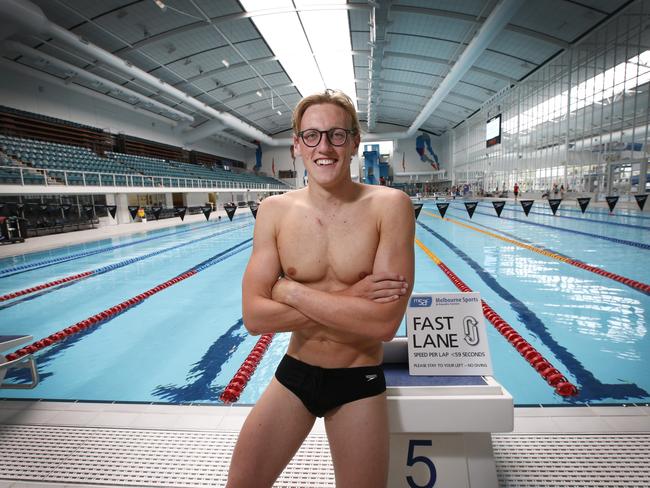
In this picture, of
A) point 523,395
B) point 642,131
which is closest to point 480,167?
point 642,131

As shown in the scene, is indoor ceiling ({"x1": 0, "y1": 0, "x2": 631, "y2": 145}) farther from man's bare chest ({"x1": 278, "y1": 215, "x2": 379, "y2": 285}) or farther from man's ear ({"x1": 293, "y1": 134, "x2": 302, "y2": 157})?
man's bare chest ({"x1": 278, "y1": 215, "x2": 379, "y2": 285})

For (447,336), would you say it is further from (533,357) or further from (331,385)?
(533,357)

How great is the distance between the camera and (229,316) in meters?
4.33

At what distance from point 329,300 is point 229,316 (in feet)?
11.3

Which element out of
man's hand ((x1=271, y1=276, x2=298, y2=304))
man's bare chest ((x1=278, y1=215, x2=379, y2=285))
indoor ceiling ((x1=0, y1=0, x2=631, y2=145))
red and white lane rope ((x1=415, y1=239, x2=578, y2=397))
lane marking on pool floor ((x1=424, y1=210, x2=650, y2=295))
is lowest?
red and white lane rope ((x1=415, y1=239, x2=578, y2=397))

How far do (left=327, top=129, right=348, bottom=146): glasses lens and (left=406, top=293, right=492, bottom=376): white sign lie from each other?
0.70 metres

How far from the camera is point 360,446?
43.4 inches

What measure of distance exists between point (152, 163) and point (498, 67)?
66.5ft

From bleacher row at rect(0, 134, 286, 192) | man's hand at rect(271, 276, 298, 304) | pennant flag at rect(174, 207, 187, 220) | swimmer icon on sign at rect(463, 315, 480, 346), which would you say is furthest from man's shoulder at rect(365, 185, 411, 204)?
pennant flag at rect(174, 207, 187, 220)

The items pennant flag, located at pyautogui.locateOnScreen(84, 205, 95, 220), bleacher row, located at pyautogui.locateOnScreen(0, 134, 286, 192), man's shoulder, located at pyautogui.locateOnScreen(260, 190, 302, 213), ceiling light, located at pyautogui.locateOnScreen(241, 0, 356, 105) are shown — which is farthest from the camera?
ceiling light, located at pyautogui.locateOnScreen(241, 0, 356, 105)

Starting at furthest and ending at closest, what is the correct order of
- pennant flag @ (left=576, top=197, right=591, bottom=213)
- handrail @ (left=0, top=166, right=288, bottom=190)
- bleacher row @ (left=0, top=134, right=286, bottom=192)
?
pennant flag @ (left=576, top=197, right=591, bottom=213), bleacher row @ (left=0, top=134, right=286, bottom=192), handrail @ (left=0, top=166, right=288, bottom=190)

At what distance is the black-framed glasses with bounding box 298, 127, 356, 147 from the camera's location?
1.24 metres

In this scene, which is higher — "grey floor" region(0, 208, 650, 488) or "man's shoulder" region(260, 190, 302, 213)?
"man's shoulder" region(260, 190, 302, 213)

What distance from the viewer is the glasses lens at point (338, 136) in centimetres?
124
